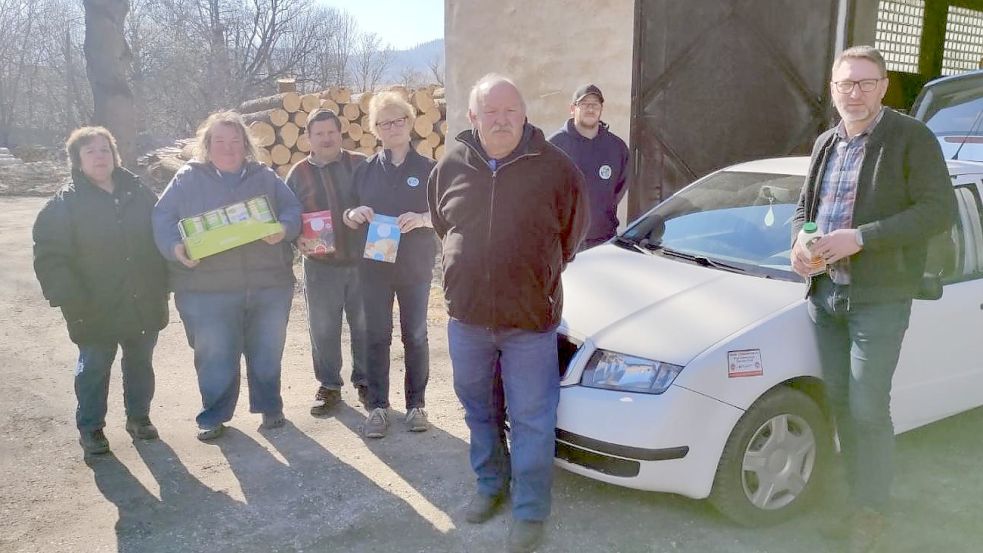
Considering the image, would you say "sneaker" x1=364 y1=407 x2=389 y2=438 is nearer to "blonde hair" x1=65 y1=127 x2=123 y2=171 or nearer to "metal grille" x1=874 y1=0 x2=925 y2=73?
"blonde hair" x1=65 y1=127 x2=123 y2=171

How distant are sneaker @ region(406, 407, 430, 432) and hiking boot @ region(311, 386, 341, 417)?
0.60 m

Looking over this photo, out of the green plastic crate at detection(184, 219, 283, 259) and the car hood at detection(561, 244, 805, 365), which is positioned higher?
the green plastic crate at detection(184, 219, 283, 259)

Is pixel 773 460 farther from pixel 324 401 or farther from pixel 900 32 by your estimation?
pixel 900 32

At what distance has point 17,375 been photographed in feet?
17.5

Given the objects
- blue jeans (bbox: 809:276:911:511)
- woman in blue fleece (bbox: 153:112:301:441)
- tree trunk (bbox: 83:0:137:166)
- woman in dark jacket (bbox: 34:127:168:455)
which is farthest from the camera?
tree trunk (bbox: 83:0:137:166)

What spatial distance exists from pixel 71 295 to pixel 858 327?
11.9ft

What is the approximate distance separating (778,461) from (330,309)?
106 inches

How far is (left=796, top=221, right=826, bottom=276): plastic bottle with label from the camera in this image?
290cm

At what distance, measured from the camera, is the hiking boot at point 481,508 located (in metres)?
3.34

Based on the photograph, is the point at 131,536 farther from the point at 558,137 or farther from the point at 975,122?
the point at 975,122

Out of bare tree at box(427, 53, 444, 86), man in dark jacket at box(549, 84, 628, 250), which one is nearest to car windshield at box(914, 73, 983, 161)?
man in dark jacket at box(549, 84, 628, 250)

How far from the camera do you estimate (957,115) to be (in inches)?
217

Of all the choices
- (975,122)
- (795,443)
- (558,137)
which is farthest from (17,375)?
(975,122)

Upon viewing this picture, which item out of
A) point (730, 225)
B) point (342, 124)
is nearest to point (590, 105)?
point (730, 225)
